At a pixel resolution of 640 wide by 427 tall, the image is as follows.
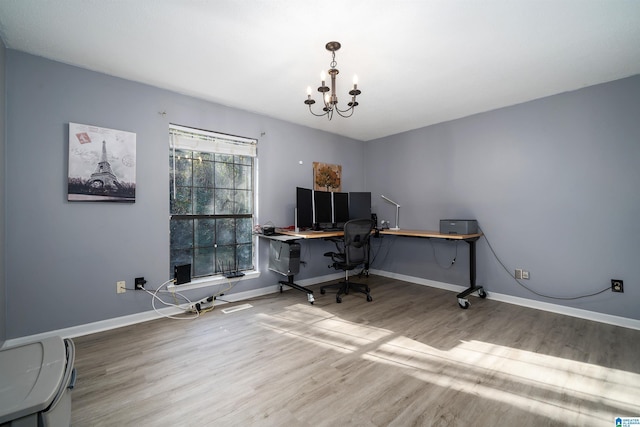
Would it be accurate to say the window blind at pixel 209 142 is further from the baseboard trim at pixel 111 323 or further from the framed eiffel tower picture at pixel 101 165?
the baseboard trim at pixel 111 323

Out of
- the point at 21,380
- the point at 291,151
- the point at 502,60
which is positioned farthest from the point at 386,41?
the point at 21,380

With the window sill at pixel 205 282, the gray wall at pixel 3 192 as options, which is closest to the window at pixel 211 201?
the window sill at pixel 205 282

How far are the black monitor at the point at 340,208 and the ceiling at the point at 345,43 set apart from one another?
168 centimetres

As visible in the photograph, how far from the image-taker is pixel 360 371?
2031 mm

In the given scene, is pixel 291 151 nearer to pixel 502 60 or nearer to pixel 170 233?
pixel 170 233

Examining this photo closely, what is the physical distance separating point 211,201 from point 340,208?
1972mm

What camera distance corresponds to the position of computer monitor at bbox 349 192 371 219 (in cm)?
449

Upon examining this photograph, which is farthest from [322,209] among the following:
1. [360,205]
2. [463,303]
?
[463,303]

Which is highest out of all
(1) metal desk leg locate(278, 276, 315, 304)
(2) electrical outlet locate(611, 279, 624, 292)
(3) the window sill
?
(2) electrical outlet locate(611, 279, 624, 292)

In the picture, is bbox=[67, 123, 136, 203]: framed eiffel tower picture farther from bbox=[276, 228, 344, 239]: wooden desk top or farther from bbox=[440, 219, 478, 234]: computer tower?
bbox=[440, 219, 478, 234]: computer tower

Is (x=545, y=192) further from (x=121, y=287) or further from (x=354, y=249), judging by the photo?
(x=121, y=287)

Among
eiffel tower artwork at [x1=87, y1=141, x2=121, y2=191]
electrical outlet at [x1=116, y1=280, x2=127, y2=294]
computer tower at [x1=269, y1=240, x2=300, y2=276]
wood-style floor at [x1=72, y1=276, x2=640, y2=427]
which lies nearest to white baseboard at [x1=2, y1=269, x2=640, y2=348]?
wood-style floor at [x1=72, y1=276, x2=640, y2=427]

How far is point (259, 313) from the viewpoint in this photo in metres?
3.17

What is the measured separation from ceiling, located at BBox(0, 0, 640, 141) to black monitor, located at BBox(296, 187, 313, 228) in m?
1.31
